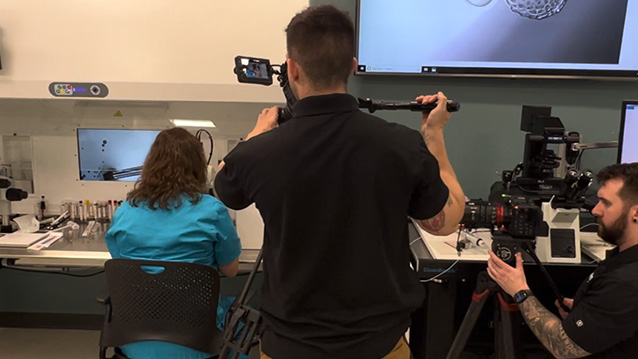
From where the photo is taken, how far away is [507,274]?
4.79 ft

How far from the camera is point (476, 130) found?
2311mm

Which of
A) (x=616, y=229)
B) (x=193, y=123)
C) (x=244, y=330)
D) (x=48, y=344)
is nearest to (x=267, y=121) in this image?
(x=244, y=330)

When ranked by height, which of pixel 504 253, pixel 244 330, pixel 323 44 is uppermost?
pixel 323 44

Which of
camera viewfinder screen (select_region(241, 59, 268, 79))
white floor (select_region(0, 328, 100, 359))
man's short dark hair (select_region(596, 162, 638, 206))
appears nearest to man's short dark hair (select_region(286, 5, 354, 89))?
camera viewfinder screen (select_region(241, 59, 268, 79))

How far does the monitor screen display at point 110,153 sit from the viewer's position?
2.48 m

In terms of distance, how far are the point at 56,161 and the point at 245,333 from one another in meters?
1.88

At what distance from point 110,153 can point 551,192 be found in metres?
2.12

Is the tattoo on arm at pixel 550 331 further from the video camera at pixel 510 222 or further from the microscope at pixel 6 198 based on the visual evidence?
the microscope at pixel 6 198

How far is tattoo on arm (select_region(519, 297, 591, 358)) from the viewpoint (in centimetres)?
132

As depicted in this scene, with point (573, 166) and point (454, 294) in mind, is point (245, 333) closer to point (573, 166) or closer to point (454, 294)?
point (454, 294)

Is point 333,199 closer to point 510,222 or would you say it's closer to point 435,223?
point 435,223

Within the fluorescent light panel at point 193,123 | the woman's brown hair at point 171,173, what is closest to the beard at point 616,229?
the woman's brown hair at point 171,173

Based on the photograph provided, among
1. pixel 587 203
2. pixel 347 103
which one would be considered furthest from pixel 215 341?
pixel 587 203

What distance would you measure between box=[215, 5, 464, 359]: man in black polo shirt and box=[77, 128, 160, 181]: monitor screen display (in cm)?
166
